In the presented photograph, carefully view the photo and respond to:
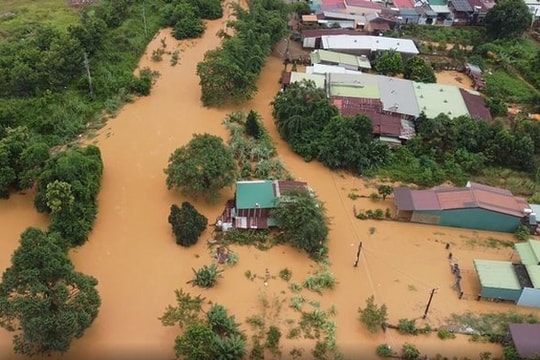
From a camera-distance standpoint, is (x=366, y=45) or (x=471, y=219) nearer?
(x=471, y=219)

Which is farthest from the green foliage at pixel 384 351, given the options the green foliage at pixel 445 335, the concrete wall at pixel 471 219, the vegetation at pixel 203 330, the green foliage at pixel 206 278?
the concrete wall at pixel 471 219

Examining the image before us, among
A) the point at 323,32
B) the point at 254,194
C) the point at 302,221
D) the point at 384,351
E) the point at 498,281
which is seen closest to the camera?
the point at 384,351

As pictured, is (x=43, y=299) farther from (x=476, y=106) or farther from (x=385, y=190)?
(x=476, y=106)

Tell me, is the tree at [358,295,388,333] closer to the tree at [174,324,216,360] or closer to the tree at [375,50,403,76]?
the tree at [174,324,216,360]

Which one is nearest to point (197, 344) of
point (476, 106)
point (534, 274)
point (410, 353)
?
point (410, 353)

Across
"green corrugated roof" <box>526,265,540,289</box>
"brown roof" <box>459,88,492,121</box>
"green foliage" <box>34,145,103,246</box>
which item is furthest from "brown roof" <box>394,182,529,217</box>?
"green foliage" <box>34,145,103,246</box>

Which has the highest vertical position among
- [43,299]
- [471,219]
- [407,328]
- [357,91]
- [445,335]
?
[357,91]

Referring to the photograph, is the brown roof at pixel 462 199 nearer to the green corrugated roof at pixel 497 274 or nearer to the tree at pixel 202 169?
the green corrugated roof at pixel 497 274
